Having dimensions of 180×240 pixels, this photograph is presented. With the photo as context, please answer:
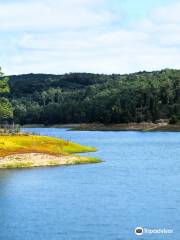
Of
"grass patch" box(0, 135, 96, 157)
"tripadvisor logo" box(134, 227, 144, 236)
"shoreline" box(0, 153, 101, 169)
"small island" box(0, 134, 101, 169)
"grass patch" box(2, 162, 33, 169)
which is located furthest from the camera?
"grass patch" box(0, 135, 96, 157)

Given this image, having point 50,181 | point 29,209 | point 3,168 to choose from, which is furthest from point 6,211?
point 3,168

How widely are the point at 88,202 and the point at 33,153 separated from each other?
36.9 metres

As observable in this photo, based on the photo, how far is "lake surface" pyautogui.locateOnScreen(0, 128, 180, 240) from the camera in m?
51.9

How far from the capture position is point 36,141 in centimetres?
12081

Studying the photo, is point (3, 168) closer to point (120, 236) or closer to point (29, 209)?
point (29, 209)

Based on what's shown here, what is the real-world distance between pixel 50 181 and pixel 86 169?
14.9m

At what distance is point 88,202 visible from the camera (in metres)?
64.8

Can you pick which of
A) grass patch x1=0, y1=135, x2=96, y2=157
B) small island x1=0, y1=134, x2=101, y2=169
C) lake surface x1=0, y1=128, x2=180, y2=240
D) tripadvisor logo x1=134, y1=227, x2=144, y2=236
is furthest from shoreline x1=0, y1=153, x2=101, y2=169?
tripadvisor logo x1=134, y1=227, x2=144, y2=236

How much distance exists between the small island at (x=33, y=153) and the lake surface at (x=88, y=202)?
422 centimetres

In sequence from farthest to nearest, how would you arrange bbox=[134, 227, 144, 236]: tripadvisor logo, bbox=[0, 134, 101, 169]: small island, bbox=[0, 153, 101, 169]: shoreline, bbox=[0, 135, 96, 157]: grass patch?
bbox=[0, 135, 96, 157]: grass patch < bbox=[0, 134, 101, 169]: small island < bbox=[0, 153, 101, 169]: shoreline < bbox=[134, 227, 144, 236]: tripadvisor logo

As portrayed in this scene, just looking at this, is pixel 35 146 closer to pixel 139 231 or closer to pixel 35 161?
pixel 35 161

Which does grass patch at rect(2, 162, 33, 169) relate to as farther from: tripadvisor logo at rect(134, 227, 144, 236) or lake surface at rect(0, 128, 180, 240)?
tripadvisor logo at rect(134, 227, 144, 236)

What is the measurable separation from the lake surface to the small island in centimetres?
422

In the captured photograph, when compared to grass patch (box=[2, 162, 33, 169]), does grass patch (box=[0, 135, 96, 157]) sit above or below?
above
